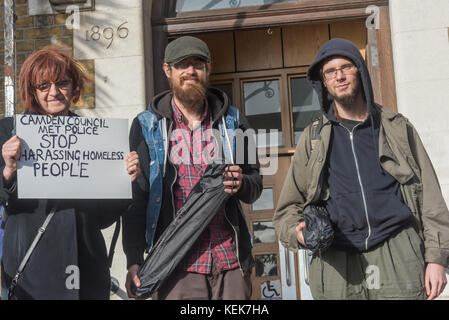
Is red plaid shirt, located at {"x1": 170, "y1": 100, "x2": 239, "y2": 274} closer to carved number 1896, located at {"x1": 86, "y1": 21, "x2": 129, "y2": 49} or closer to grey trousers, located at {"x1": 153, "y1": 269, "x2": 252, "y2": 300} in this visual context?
grey trousers, located at {"x1": 153, "y1": 269, "x2": 252, "y2": 300}

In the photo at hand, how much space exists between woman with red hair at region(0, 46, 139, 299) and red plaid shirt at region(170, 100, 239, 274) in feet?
0.80

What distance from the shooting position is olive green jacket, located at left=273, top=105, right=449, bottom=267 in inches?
134

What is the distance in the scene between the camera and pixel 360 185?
3.44 metres

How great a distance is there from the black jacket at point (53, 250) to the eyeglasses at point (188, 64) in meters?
0.93

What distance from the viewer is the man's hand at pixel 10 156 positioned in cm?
339

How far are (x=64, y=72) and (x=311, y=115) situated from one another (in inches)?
167

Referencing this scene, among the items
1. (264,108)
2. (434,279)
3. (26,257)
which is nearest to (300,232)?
(434,279)

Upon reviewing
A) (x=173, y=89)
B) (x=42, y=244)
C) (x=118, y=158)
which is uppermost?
(x=173, y=89)

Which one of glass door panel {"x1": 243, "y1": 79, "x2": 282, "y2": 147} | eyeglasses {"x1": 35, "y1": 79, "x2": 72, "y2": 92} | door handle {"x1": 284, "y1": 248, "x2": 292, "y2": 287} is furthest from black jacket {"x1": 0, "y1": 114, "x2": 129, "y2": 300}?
glass door panel {"x1": 243, "y1": 79, "x2": 282, "y2": 147}

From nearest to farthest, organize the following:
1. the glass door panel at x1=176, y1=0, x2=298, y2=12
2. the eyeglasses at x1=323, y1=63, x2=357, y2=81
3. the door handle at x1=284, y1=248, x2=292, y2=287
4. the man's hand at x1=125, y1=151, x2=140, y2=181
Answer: the man's hand at x1=125, y1=151, x2=140, y2=181
the eyeglasses at x1=323, y1=63, x2=357, y2=81
the glass door panel at x1=176, y1=0, x2=298, y2=12
the door handle at x1=284, y1=248, x2=292, y2=287

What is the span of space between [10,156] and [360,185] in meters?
1.80
